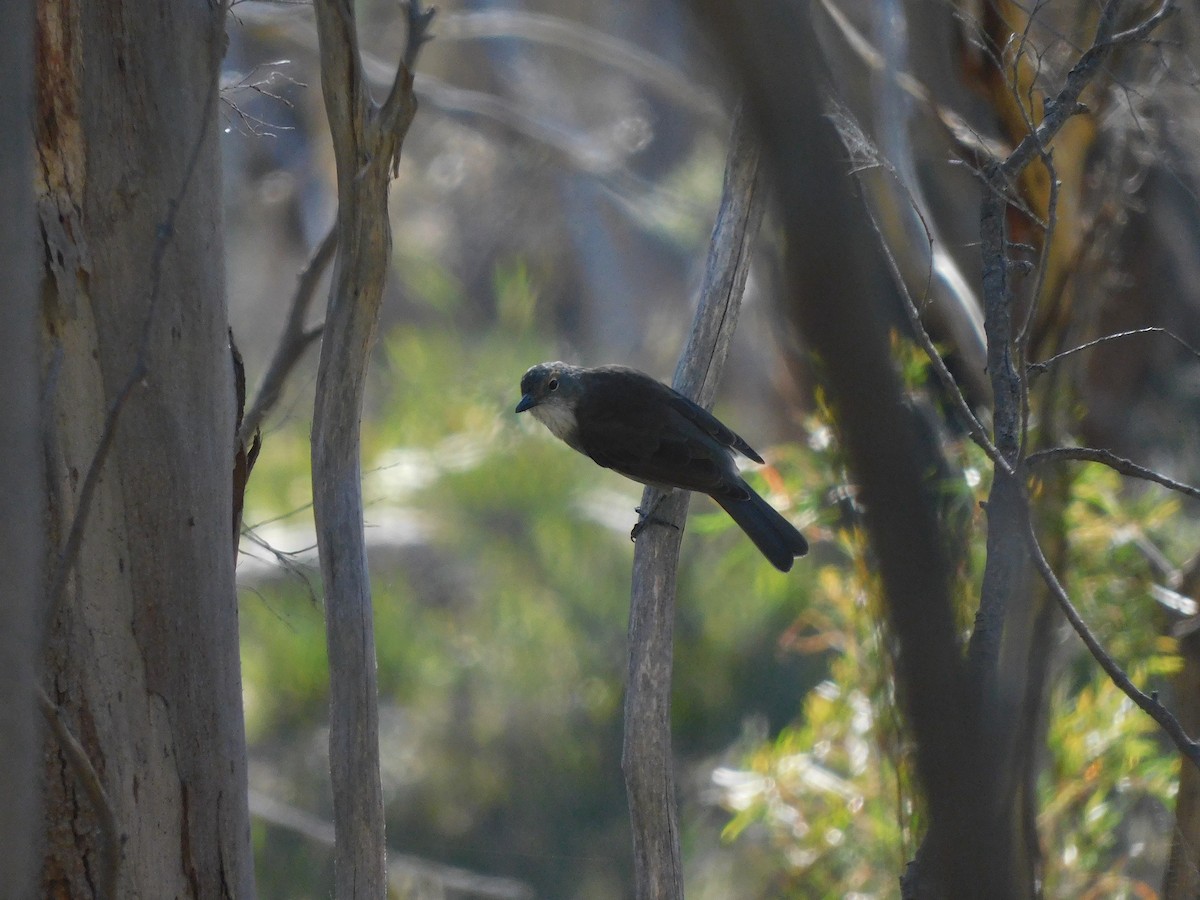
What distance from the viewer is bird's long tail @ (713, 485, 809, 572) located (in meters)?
3.89

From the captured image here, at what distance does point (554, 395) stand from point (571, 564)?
3.88 meters

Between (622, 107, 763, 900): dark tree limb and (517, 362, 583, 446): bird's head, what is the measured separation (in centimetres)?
112

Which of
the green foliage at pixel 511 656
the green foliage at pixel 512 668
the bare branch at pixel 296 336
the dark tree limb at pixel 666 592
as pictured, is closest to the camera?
the dark tree limb at pixel 666 592

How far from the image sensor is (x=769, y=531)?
12.9ft

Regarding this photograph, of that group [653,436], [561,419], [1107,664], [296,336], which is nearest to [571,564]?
[561,419]

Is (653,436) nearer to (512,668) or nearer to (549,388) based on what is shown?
(549,388)

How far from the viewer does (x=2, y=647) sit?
130 cm

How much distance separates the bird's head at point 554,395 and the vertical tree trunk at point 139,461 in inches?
90.4

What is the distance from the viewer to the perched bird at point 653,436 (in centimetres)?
388

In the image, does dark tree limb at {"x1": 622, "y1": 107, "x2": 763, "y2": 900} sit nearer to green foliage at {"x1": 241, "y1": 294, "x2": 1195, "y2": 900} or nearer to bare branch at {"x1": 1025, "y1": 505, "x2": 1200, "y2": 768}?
bare branch at {"x1": 1025, "y1": 505, "x2": 1200, "y2": 768}

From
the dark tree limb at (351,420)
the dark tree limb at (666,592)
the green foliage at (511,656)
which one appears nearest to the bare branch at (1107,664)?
the dark tree limb at (666,592)

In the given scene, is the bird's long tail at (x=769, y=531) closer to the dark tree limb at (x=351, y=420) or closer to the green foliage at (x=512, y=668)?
the dark tree limb at (x=351, y=420)

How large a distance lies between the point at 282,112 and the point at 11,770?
11.9m

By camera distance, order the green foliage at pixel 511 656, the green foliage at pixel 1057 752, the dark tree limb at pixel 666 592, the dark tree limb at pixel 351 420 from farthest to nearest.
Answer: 1. the green foliage at pixel 511 656
2. the green foliage at pixel 1057 752
3. the dark tree limb at pixel 666 592
4. the dark tree limb at pixel 351 420
